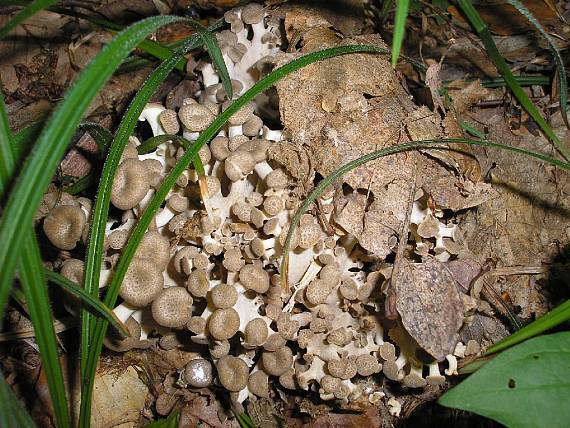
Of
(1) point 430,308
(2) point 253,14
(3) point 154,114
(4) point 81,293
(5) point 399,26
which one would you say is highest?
(5) point 399,26

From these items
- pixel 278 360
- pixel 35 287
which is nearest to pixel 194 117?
pixel 35 287

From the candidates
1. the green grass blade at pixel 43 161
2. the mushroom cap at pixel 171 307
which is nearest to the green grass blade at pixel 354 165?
the mushroom cap at pixel 171 307

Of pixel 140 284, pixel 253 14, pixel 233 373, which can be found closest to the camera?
pixel 140 284

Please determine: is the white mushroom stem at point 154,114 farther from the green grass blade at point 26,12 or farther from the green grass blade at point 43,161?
the green grass blade at point 43,161

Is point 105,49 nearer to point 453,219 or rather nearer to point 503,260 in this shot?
point 453,219

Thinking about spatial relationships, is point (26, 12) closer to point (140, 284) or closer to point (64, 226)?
point (64, 226)

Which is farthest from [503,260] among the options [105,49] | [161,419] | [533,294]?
[105,49]
